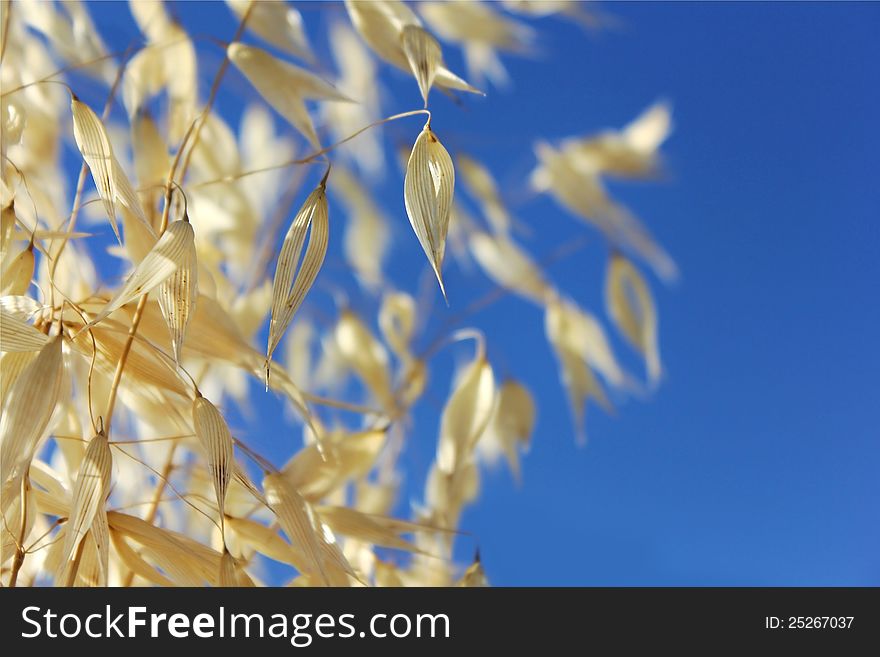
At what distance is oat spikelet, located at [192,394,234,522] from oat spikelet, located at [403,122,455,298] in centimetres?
7

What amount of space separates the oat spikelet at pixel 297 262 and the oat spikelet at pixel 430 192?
0.03 meters

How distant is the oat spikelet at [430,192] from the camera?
220 mm

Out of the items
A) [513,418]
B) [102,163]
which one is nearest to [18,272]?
[102,163]

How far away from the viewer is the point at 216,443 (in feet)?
0.73

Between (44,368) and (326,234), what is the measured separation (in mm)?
81

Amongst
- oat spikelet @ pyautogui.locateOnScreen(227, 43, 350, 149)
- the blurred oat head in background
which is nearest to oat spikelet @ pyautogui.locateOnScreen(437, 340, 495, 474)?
the blurred oat head in background

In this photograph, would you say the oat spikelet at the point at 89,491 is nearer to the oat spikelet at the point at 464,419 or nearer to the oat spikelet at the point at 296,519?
the oat spikelet at the point at 296,519

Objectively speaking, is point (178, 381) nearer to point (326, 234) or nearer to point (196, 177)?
point (326, 234)

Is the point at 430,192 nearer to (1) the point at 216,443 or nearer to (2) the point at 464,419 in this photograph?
(1) the point at 216,443

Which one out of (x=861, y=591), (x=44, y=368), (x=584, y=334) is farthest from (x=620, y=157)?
(x=44, y=368)

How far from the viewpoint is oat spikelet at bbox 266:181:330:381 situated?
210mm

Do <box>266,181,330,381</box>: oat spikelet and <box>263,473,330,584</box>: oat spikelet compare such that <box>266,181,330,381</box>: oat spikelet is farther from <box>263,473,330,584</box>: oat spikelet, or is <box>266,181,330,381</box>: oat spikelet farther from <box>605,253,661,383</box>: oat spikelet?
<box>605,253,661,383</box>: oat spikelet

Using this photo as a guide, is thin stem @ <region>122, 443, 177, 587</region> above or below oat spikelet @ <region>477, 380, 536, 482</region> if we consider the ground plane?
below

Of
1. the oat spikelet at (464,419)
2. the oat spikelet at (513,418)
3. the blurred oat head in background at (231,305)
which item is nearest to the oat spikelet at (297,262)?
the blurred oat head in background at (231,305)
